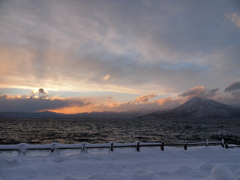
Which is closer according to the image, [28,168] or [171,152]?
[28,168]

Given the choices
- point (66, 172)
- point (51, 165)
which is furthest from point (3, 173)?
point (66, 172)

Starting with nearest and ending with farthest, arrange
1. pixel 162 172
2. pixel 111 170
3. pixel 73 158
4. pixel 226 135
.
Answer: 1. pixel 162 172
2. pixel 111 170
3. pixel 73 158
4. pixel 226 135

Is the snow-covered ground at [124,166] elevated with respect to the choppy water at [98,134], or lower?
elevated

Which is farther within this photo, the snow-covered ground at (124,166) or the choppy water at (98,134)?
the choppy water at (98,134)

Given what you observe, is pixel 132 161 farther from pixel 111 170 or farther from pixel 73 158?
pixel 73 158

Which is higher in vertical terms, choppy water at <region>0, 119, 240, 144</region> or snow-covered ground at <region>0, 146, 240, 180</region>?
snow-covered ground at <region>0, 146, 240, 180</region>

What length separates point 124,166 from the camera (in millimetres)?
10758

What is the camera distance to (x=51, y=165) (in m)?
10.3

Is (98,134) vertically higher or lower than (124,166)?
lower

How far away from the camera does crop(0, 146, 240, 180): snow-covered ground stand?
8.42 m

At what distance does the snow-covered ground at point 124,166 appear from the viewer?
8.42 m

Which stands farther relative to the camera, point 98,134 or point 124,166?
point 98,134

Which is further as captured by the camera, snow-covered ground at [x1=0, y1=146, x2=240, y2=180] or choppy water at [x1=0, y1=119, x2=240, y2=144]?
choppy water at [x1=0, y1=119, x2=240, y2=144]

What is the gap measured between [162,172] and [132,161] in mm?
3111
